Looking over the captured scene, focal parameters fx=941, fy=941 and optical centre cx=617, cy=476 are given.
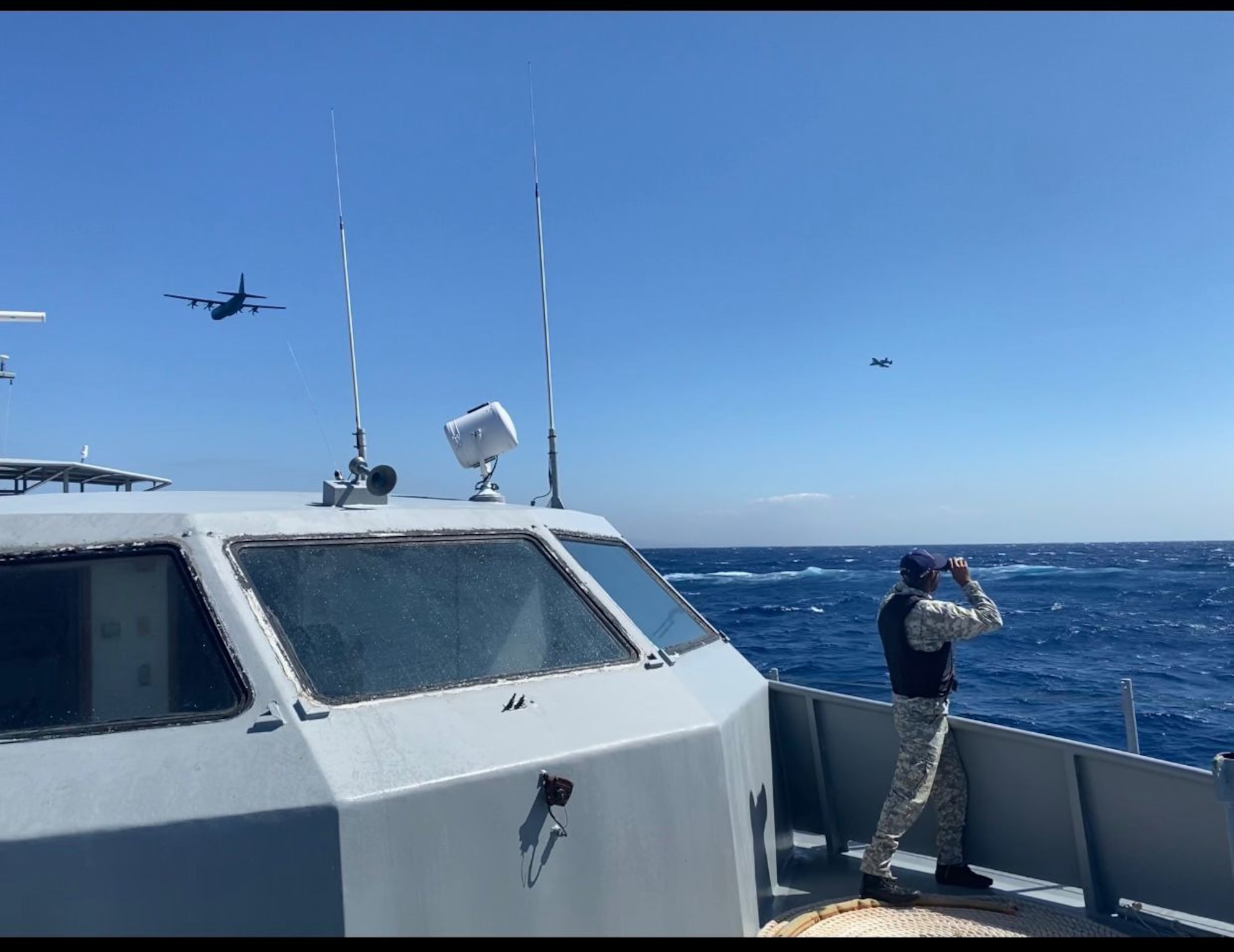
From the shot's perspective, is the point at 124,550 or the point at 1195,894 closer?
the point at 124,550

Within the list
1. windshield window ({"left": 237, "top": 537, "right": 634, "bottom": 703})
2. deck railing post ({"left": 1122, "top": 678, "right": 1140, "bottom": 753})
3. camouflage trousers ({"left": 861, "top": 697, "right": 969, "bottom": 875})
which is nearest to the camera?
windshield window ({"left": 237, "top": 537, "right": 634, "bottom": 703})

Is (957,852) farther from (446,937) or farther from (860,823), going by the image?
(446,937)

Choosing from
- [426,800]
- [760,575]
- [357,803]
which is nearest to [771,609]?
[760,575]

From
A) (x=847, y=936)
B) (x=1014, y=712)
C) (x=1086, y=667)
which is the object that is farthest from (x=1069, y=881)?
(x=1086, y=667)

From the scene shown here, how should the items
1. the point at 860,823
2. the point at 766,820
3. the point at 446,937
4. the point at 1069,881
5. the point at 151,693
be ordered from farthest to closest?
the point at 860,823
the point at 1069,881
the point at 766,820
the point at 151,693
the point at 446,937

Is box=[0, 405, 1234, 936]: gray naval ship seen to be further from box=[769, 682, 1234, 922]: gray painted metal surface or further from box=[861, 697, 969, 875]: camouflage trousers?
box=[861, 697, 969, 875]: camouflage trousers

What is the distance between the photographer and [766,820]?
13.5 feet

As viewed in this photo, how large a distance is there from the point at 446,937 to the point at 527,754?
53 cm

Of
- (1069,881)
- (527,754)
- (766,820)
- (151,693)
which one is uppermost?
(151,693)

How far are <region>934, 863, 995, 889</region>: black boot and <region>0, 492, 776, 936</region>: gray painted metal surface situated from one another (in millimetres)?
1499

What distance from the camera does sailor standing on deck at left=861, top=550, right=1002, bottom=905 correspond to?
4242 millimetres

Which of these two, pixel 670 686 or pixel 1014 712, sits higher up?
pixel 670 686

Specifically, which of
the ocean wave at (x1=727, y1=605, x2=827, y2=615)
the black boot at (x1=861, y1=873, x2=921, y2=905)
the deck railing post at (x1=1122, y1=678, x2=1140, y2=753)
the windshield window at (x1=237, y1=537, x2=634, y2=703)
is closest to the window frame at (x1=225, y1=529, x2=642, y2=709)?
the windshield window at (x1=237, y1=537, x2=634, y2=703)

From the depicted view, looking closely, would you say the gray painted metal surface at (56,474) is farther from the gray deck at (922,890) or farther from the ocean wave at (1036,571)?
the ocean wave at (1036,571)
